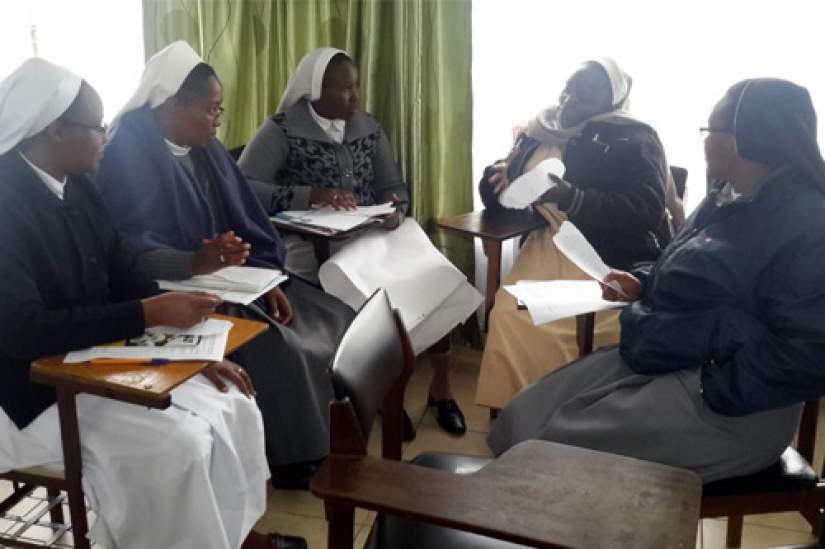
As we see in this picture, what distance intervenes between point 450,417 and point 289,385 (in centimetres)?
81

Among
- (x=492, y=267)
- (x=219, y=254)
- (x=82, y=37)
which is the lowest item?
(x=492, y=267)

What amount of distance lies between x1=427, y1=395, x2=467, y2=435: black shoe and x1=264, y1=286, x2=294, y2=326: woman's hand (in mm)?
793

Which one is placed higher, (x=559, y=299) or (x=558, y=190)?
(x=558, y=190)

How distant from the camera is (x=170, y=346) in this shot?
1680 mm

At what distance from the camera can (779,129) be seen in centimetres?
162

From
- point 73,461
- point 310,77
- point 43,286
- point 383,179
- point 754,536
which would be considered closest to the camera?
point 73,461

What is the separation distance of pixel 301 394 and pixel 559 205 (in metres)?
1.14

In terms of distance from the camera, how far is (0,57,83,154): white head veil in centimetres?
166

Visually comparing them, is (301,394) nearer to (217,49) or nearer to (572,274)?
(572,274)

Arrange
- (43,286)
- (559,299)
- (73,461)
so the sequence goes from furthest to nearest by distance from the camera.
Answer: (559,299) < (43,286) < (73,461)

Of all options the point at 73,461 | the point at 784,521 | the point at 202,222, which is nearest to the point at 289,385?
the point at 202,222

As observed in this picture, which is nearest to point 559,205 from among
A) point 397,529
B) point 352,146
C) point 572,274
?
point 572,274

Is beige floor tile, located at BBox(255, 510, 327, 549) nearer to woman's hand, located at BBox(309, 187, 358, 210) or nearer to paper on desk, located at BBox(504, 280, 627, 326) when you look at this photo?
paper on desk, located at BBox(504, 280, 627, 326)

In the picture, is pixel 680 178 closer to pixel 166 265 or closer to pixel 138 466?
pixel 166 265
